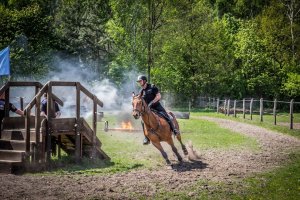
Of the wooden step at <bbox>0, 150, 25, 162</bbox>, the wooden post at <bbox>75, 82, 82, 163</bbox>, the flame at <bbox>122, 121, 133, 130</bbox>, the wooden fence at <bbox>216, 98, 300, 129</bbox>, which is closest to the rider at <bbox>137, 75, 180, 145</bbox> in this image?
the wooden post at <bbox>75, 82, 82, 163</bbox>

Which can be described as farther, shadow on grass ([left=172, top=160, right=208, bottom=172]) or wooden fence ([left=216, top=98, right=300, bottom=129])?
wooden fence ([left=216, top=98, right=300, bottom=129])

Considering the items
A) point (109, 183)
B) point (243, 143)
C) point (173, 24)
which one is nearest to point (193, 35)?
point (173, 24)

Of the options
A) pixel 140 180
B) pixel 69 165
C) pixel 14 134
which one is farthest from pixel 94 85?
pixel 140 180

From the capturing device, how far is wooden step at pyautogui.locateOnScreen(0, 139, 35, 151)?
12609mm

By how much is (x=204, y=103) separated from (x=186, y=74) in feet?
16.0

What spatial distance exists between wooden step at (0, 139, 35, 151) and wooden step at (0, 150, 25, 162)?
0.50 m

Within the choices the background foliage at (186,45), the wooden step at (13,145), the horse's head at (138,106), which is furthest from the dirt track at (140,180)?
the background foliage at (186,45)

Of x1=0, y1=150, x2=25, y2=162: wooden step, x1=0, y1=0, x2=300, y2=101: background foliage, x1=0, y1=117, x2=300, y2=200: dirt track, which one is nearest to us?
x1=0, y1=117, x2=300, y2=200: dirt track

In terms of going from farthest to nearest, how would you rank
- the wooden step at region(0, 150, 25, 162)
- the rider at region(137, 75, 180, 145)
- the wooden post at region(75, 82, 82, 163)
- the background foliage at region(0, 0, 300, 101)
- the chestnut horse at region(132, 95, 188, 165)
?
the background foliage at region(0, 0, 300, 101)
the rider at region(137, 75, 180, 145)
the wooden post at region(75, 82, 82, 163)
the chestnut horse at region(132, 95, 188, 165)
the wooden step at region(0, 150, 25, 162)

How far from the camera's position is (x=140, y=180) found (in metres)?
11.1

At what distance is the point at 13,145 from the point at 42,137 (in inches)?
40.1

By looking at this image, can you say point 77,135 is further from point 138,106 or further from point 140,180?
point 140,180

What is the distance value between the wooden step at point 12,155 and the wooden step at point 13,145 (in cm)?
50

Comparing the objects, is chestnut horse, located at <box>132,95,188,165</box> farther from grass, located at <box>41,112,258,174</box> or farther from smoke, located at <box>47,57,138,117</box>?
smoke, located at <box>47,57,138,117</box>
